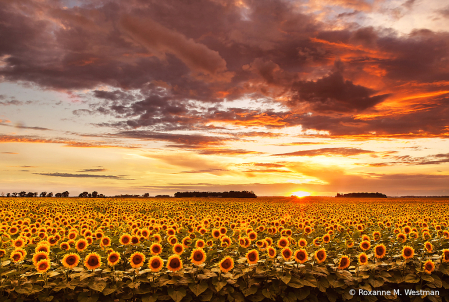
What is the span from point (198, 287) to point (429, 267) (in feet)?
21.9

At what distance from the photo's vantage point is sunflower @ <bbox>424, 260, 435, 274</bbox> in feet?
28.6

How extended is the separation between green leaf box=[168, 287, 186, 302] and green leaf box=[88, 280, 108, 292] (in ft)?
5.13

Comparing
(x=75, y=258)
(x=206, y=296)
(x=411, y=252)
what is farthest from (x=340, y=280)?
(x=75, y=258)

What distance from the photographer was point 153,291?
7.73 metres

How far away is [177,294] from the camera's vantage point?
7.34 meters

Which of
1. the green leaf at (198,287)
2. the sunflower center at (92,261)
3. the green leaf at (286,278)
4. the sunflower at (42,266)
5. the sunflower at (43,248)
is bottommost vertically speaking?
the green leaf at (198,287)

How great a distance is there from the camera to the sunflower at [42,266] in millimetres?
7709

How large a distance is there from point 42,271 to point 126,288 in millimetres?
2111

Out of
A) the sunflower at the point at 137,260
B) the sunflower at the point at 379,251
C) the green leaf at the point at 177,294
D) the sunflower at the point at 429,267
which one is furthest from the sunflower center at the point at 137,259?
the sunflower at the point at 429,267

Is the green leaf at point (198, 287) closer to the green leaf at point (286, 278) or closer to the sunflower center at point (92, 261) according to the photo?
the green leaf at point (286, 278)

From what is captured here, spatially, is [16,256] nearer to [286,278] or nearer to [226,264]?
[226,264]

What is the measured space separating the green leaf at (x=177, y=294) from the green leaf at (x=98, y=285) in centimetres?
156

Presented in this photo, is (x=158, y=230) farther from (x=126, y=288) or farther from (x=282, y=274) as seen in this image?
(x=282, y=274)

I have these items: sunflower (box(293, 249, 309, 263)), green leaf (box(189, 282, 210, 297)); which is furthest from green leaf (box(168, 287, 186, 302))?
sunflower (box(293, 249, 309, 263))
